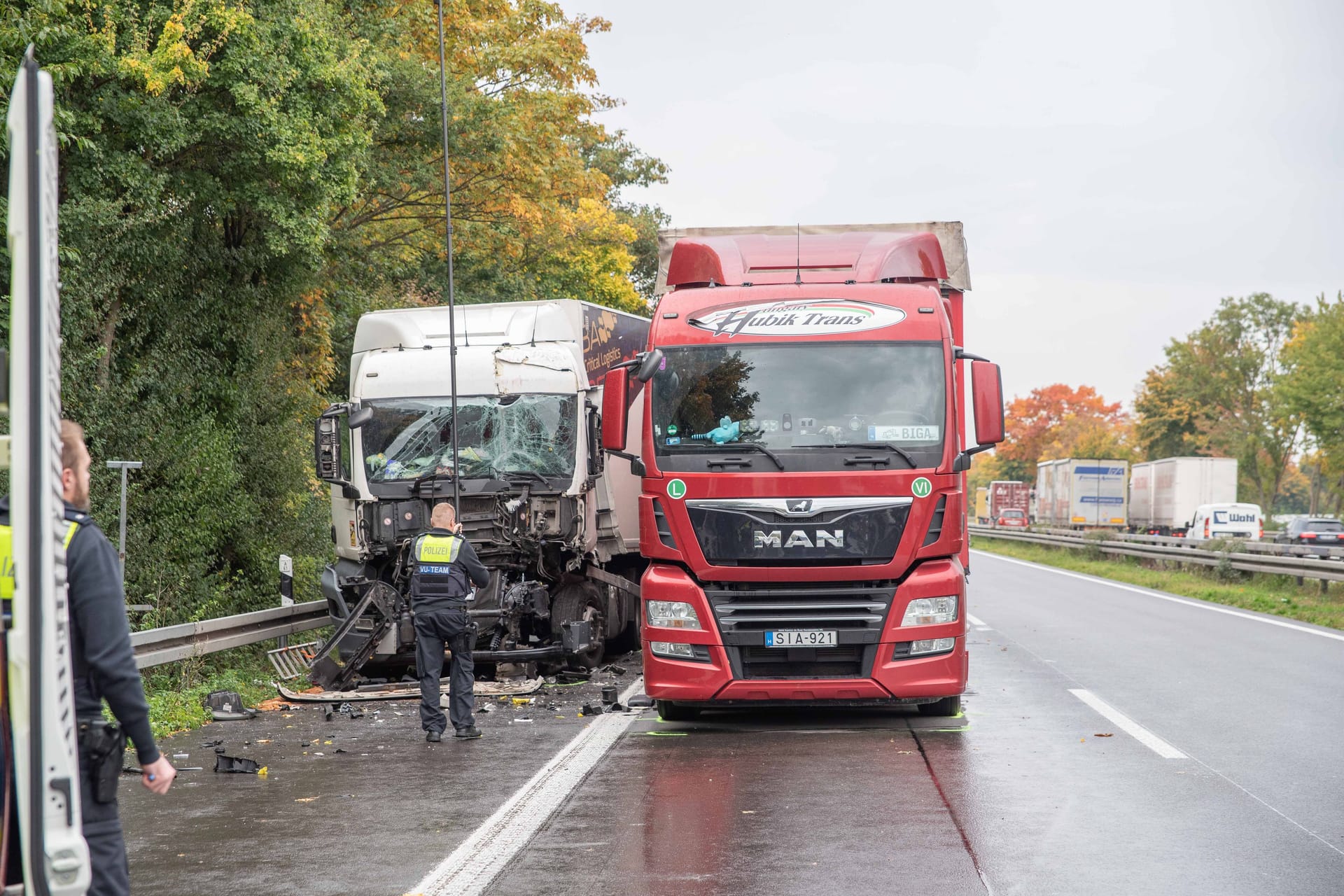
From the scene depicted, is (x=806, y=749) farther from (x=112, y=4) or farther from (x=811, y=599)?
(x=112, y=4)

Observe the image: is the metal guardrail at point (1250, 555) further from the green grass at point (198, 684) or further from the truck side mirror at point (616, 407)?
the truck side mirror at point (616, 407)

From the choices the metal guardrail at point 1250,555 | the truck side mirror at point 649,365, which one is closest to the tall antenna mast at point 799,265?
the truck side mirror at point 649,365

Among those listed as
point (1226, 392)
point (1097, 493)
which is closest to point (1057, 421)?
point (1226, 392)

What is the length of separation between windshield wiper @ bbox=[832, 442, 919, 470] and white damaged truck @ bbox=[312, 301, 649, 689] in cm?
327

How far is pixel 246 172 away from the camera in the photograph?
53.6 feet

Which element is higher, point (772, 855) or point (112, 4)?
point (112, 4)

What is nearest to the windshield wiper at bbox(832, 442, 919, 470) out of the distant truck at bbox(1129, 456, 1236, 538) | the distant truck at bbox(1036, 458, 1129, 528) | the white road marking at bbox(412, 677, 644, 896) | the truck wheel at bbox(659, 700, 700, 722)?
the truck wheel at bbox(659, 700, 700, 722)

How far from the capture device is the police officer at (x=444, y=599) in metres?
10.3

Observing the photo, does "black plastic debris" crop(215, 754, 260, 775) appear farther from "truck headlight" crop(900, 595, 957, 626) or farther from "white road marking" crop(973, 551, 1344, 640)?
"white road marking" crop(973, 551, 1344, 640)

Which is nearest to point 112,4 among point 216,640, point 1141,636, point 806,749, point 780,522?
point 216,640

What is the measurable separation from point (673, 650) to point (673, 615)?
242mm

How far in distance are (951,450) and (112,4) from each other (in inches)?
357

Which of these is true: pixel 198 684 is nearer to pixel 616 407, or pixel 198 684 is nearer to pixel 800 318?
pixel 616 407

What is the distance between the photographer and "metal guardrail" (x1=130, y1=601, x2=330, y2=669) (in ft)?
36.3
